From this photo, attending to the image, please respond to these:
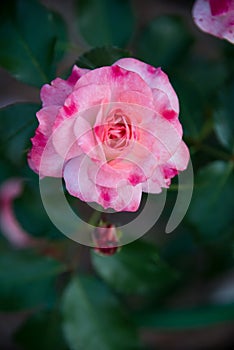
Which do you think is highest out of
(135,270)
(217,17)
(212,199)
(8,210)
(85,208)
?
(217,17)

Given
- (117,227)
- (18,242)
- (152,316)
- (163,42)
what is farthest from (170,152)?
(18,242)

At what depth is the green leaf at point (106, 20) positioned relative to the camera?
0.88 m

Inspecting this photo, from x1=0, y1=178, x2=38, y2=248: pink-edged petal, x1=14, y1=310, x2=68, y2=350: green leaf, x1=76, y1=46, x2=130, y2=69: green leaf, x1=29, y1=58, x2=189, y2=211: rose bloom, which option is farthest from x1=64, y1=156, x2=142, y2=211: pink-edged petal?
x1=0, y1=178, x2=38, y2=248: pink-edged petal

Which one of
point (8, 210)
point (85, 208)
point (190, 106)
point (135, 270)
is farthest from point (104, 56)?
point (8, 210)

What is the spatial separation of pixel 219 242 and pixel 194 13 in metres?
0.42

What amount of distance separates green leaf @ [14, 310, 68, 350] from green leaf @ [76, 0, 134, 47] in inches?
18.2

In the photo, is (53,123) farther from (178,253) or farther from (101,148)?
(178,253)

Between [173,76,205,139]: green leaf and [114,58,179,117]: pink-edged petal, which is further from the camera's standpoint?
[173,76,205,139]: green leaf

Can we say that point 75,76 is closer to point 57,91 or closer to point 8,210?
point 57,91

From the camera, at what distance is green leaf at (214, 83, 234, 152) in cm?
83

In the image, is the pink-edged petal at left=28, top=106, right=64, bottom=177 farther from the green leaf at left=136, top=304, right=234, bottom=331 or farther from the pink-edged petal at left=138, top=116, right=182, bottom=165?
the green leaf at left=136, top=304, right=234, bottom=331

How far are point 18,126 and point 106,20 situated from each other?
0.98 feet

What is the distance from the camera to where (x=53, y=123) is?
0.52 meters

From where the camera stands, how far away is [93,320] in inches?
35.0
